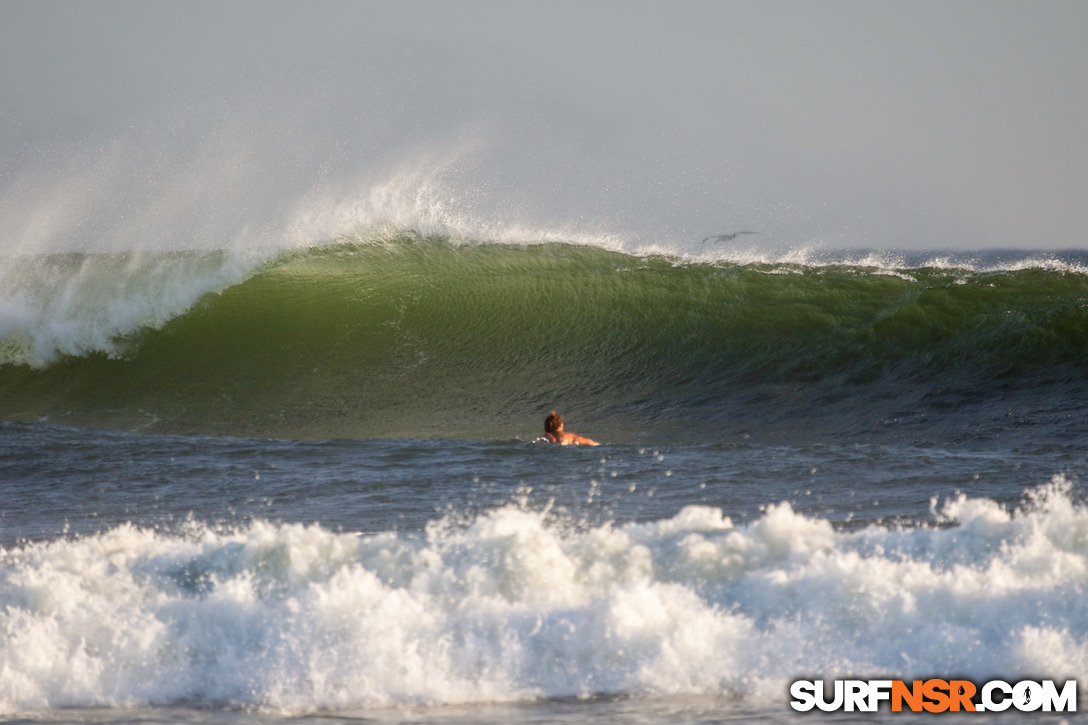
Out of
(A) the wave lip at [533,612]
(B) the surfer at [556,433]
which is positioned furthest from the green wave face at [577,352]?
(A) the wave lip at [533,612]

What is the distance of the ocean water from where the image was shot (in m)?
4.03

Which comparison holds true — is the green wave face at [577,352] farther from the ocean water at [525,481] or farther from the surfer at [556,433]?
the surfer at [556,433]

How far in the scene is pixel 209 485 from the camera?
7250 mm

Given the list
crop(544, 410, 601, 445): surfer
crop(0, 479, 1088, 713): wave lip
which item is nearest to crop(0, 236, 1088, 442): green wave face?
crop(544, 410, 601, 445): surfer

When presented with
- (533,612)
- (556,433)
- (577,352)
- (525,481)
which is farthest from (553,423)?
(533,612)

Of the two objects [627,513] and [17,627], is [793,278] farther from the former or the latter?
[17,627]

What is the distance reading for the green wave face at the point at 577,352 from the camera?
10281mm

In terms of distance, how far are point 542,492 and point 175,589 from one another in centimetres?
258

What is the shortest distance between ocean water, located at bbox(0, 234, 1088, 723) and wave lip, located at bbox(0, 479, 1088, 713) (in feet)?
0.05

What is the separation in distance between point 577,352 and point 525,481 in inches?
208

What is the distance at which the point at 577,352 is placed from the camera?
12.2 meters

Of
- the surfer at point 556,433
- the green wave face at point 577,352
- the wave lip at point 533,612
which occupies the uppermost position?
the green wave face at point 577,352

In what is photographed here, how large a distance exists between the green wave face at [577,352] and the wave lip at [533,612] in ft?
15.7

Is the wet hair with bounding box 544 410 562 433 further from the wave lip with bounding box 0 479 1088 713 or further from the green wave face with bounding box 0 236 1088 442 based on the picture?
the wave lip with bounding box 0 479 1088 713
